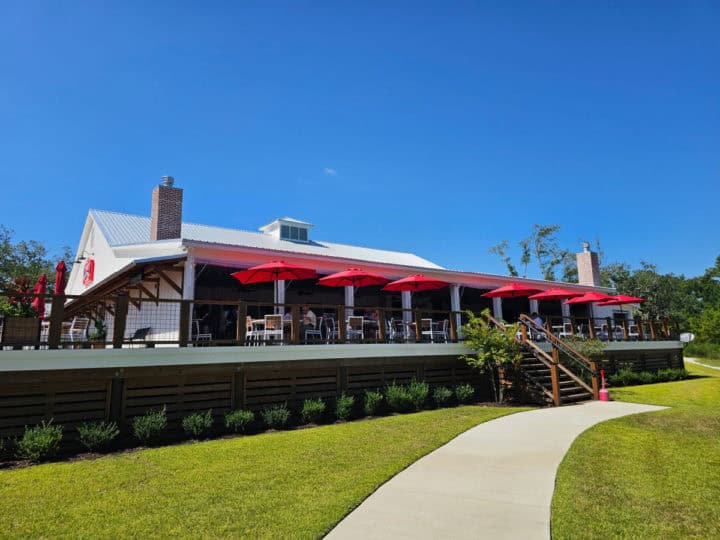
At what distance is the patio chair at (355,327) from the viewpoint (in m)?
12.0

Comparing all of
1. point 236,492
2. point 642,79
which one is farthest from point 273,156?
point 236,492

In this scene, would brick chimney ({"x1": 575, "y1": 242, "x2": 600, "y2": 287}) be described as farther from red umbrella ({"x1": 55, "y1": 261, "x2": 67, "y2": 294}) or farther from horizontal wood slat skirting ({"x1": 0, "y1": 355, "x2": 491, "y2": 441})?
red umbrella ({"x1": 55, "y1": 261, "x2": 67, "y2": 294})

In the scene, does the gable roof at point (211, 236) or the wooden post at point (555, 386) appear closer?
the wooden post at point (555, 386)

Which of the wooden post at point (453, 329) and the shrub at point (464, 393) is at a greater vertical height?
the wooden post at point (453, 329)

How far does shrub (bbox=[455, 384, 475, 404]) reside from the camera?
12298 millimetres

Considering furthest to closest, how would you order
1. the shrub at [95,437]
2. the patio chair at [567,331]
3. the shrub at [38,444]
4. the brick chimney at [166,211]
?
the patio chair at [567,331]
the brick chimney at [166,211]
the shrub at [95,437]
the shrub at [38,444]

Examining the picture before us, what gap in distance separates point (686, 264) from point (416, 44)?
70376 millimetres

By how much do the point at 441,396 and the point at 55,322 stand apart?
27.8 ft

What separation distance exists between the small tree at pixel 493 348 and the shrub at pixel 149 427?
7844mm

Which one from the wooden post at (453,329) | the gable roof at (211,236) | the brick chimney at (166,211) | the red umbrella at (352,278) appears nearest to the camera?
the red umbrella at (352,278)

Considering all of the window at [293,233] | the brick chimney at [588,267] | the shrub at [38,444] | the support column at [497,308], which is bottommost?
the shrub at [38,444]

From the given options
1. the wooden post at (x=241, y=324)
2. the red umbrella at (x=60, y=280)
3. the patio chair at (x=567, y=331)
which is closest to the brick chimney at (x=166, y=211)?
the red umbrella at (x=60, y=280)

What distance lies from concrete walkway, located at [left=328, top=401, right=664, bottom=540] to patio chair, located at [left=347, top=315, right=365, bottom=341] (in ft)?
13.8

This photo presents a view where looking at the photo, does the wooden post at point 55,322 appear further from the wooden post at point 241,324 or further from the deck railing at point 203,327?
the wooden post at point 241,324
